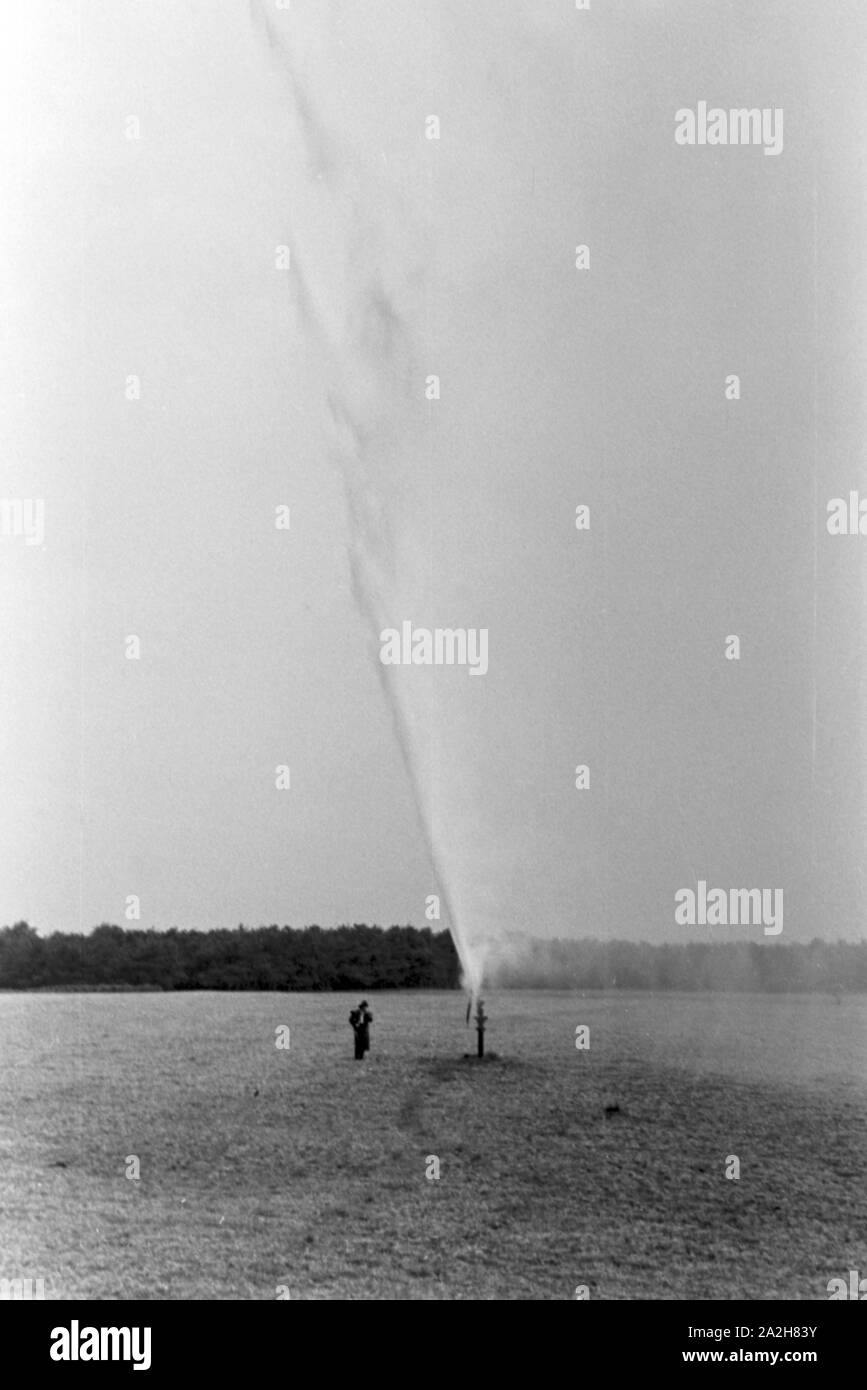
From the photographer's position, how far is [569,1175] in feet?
56.4

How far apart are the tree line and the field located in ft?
9.02

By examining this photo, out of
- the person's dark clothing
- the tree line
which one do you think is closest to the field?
the person's dark clothing

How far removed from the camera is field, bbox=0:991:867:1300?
52.2ft

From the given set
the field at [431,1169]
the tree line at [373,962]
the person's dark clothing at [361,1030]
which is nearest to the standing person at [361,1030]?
the person's dark clothing at [361,1030]

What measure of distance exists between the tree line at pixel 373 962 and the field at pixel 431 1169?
2751 millimetres

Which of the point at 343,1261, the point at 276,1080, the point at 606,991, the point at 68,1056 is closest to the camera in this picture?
the point at 343,1261

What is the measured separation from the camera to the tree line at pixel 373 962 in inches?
990

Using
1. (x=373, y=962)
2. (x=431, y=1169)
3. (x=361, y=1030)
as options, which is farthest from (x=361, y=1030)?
(x=373, y=962)

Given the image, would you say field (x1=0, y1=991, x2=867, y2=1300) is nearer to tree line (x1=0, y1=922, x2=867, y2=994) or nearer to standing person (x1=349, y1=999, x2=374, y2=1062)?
standing person (x1=349, y1=999, x2=374, y2=1062)

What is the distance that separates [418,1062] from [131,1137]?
498 centimetres
